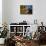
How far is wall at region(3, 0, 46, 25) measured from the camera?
673 cm

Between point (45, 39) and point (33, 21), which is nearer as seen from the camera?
point (45, 39)

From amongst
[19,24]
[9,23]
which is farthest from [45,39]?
[9,23]

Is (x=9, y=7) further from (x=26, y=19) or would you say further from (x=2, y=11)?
(x=26, y=19)

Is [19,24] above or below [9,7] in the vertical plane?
below

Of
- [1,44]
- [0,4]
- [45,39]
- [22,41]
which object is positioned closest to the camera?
[22,41]

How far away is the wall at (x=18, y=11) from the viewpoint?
673 cm

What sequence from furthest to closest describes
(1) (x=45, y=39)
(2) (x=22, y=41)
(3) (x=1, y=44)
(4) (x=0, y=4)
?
(4) (x=0, y=4), (1) (x=45, y=39), (3) (x=1, y=44), (2) (x=22, y=41)

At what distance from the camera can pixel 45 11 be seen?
673 cm

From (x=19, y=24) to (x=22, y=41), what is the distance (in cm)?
288

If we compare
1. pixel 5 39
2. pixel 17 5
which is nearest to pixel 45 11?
pixel 17 5

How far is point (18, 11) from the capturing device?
677cm

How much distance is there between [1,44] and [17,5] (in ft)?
9.96

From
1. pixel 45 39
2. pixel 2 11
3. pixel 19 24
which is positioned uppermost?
pixel 2 11

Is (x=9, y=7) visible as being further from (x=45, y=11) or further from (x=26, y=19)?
(x=45, y=11)
